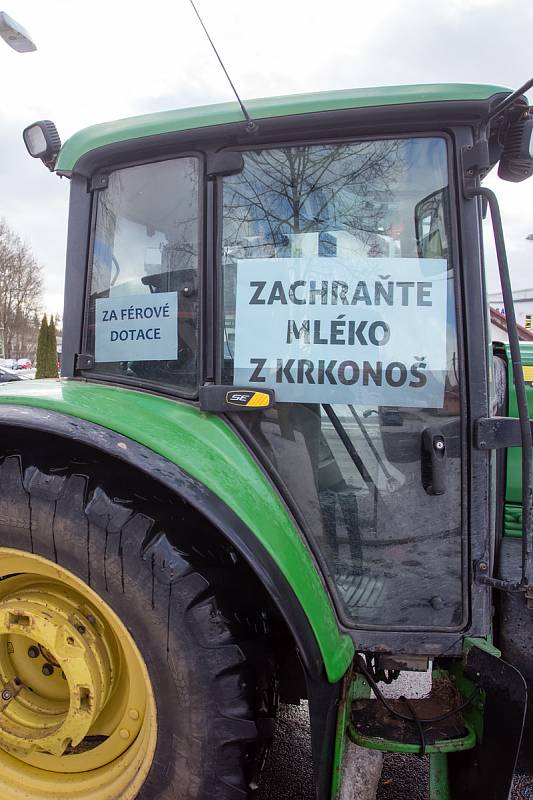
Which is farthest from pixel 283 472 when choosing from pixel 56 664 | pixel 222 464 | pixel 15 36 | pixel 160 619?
pixel 15 36

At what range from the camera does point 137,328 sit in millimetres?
1879

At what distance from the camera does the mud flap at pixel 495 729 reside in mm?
1526

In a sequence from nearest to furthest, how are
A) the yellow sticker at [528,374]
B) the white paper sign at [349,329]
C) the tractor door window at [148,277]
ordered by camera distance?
the white paper sign at [349,329] → the tractor door window at [148,277] → the yellow sticker at [528,374]

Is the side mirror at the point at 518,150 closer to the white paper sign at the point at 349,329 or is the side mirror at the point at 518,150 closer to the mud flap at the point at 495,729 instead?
the white paper sign at the point at 349,329

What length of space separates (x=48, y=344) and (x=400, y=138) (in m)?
20.6

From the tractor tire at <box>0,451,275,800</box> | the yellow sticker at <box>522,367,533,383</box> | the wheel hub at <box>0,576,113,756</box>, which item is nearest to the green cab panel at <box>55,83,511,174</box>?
the tractor tire at <box>0,451,275,800</box>

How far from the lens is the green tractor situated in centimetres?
154

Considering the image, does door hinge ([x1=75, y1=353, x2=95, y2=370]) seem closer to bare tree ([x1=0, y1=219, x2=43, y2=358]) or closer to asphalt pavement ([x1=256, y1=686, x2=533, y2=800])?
asphalt pavement ([x1=256, y1=686, x2=533, y2=800])

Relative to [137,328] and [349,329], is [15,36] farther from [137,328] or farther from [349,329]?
[349,329]

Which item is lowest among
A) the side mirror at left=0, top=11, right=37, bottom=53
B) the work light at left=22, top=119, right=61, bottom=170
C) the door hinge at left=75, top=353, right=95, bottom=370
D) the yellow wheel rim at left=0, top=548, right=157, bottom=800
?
the yellow wheel rim at left=0, top=548, right=157, bottom=800

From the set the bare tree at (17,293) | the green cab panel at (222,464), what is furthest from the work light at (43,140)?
the bare tree at (17,293)

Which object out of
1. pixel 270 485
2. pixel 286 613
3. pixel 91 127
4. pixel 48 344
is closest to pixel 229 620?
pixel 286 613

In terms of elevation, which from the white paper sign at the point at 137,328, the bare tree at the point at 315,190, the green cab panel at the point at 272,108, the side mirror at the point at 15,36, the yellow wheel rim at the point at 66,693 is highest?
the side mirror at the point at 15,36

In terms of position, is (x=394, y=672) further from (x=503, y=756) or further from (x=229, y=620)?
(x=229, y=620)
